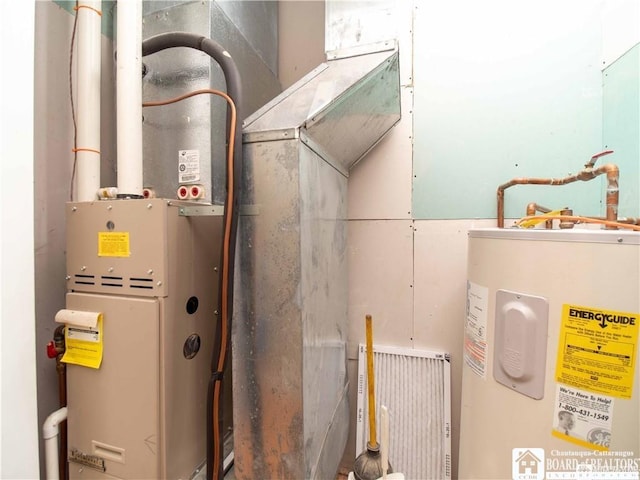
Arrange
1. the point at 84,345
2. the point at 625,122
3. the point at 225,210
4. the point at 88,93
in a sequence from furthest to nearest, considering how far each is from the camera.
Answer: the point at 625,122 < the point at 88,93 < the point at 84,345 < the point at 225,210

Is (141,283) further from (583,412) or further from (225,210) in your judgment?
(583,412)

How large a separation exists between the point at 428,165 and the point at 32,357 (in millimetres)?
1629

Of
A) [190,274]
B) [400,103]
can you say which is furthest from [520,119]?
[190,274]

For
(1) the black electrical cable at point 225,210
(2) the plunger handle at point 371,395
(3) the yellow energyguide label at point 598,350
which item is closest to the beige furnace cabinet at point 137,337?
(1) the black electrical cable at point 225,210

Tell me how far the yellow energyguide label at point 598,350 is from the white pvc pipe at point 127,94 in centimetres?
130

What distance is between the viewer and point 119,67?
0.92 metres

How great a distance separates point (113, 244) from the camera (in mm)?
849

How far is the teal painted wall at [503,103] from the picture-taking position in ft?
4.07

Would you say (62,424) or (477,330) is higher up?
(477,330)

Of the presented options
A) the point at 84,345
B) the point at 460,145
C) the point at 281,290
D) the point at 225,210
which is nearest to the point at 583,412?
the point at 281,290

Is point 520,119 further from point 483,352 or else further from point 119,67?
point 119,67

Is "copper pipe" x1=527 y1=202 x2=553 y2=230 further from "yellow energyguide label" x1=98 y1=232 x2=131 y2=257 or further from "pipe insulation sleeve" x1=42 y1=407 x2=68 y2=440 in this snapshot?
"pipe insulation sleeve" x1=42 y1=407 x2=68 y2=440

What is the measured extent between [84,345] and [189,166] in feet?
2.17

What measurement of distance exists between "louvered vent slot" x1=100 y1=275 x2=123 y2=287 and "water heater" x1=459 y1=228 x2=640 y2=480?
1107 millimetres
